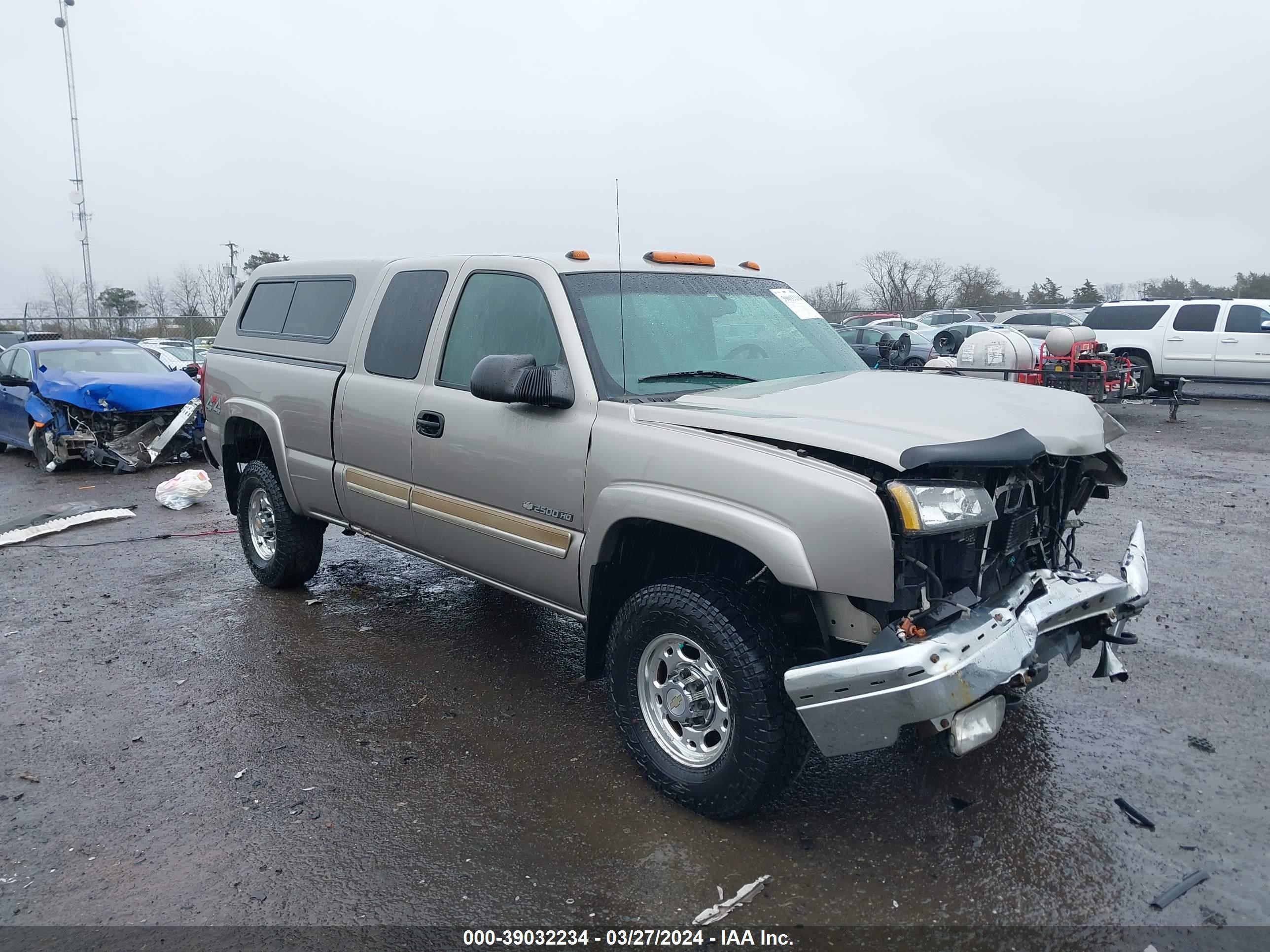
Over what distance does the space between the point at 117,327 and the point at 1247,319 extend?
3232cm

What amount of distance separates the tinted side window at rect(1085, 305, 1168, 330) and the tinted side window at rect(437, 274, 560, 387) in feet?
57.8

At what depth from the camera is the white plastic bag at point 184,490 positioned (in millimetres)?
9188

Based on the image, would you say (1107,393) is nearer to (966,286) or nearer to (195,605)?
(195,605)

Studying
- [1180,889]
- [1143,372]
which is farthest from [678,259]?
[1143,372]

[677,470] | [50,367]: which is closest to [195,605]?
[677,470]

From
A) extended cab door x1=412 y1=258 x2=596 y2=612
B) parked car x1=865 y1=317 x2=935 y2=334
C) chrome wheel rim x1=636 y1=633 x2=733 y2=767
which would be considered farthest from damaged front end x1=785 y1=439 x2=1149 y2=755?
parked car x1=865 y1=317 x2=935 y2=334

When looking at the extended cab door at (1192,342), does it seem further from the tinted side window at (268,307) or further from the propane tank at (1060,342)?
the tinted side window at (268,307)

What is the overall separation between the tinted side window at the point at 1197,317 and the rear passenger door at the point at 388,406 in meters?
17.7

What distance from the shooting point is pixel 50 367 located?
11805 mm

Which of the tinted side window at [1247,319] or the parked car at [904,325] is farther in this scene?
the parked car at [904,325]

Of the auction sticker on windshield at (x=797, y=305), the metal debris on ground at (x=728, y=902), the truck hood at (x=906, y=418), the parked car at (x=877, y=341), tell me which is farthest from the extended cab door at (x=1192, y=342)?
the metal debris on ground at (x=728, y=902)

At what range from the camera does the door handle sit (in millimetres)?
4352

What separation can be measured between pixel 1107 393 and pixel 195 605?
14472mm

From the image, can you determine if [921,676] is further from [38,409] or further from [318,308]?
[38,409]
